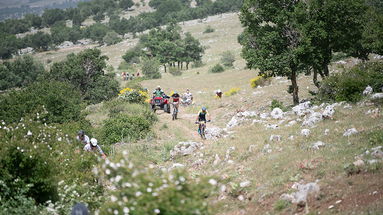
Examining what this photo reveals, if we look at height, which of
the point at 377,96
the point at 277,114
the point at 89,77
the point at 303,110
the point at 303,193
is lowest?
the point at 89,77

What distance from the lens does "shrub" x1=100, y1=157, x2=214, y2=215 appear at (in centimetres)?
624

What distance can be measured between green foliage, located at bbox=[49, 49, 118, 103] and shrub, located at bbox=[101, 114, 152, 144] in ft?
58.3

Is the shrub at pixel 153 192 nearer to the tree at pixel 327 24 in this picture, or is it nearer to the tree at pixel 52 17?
the tree at pixel 327 24

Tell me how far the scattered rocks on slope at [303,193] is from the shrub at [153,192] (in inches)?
137

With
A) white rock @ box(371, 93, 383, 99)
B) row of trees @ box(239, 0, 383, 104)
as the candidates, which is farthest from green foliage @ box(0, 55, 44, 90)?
white rock @ box(371, 93, 383, 99)

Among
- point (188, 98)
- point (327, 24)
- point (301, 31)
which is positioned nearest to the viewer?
point (301, 31)

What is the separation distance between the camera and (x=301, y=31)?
2112cm

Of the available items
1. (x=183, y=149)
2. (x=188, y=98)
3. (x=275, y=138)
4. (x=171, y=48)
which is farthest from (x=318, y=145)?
(x=171, y=48)

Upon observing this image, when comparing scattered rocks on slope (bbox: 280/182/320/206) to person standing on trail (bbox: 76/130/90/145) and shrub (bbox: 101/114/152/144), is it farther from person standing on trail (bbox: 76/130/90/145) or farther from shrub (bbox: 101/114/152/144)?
shrub (bbox: 101/114/152/144)

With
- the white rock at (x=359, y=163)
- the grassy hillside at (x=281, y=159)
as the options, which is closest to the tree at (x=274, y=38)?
the grassy hillside at (x=281, y=159)

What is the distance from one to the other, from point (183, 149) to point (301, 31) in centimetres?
912

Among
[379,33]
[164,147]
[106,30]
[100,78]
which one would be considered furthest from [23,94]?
[106,30]

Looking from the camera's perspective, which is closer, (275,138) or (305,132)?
(305,132)

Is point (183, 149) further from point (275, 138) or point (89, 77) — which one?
point (89, 77)
